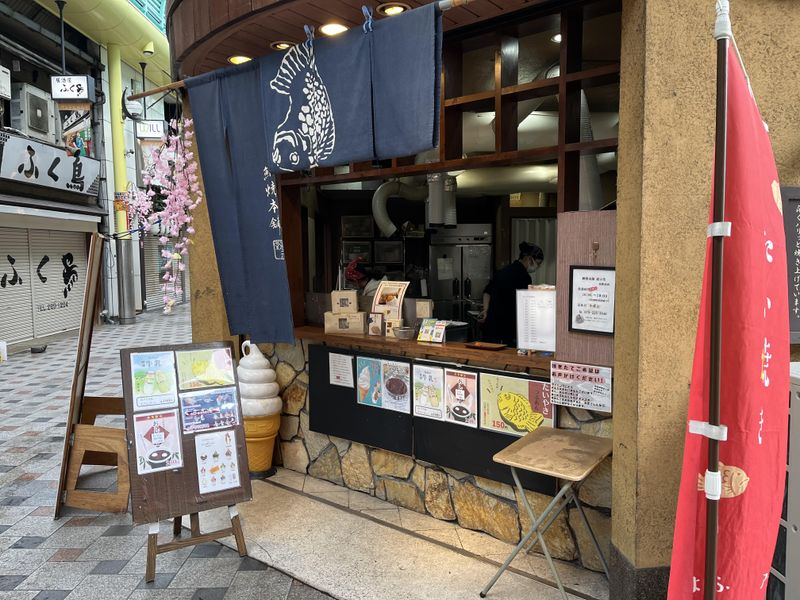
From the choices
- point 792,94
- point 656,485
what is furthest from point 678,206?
point 656,485

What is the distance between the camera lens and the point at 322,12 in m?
3.93

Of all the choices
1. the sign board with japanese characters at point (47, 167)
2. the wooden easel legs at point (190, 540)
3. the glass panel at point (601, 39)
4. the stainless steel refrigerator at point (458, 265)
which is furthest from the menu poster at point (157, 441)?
the sign board with japanese characters at point (47, 167)

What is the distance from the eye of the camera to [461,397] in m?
4.54

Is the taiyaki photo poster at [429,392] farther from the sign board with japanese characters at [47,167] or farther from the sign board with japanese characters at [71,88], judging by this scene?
the sign board with japanese characters at [47,167]

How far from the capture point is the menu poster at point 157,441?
13.0ft

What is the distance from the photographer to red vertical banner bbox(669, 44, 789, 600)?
5.07 ft

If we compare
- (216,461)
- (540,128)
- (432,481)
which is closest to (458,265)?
(540,128)

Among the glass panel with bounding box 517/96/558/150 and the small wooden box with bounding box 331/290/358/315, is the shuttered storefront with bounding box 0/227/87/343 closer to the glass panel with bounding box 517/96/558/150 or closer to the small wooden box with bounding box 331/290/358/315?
the small wooden box with bounding box 331/290/358/315

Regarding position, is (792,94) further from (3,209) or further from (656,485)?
(3,209)

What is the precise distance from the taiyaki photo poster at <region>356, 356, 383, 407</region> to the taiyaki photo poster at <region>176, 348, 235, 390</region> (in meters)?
1.23

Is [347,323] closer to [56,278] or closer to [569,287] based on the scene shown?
[569,287]

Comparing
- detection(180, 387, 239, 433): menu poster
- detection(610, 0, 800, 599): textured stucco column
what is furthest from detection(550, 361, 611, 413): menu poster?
detection(180, 387, 239, 433): menu poster

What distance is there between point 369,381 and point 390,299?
2.59 ft

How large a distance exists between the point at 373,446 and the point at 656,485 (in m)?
2.66
